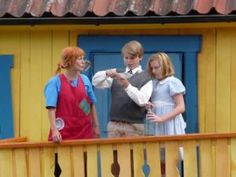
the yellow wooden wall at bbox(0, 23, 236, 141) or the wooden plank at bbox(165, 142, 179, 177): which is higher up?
the yellow wooden wall at bbox(0, 23, 236, 141)

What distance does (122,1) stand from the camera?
956 cm

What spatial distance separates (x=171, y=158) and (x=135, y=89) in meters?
0.79

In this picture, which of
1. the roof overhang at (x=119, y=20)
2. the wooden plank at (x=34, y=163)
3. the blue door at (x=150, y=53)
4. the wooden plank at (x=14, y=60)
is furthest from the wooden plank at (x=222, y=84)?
the wooden plank at (x=34, y=163)

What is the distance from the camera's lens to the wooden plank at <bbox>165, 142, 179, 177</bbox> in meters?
8.05

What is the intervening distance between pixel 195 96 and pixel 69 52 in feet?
6.06

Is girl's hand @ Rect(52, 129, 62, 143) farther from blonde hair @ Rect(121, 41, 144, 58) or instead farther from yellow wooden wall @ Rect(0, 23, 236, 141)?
yellow wooden wall @ Rect(0, 23, 236, 141)

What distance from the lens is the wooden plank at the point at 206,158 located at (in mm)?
8062

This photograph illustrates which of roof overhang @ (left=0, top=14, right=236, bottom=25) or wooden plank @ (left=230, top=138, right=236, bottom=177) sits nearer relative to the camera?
wooden plank @ (left=230, top=138, right=236, bottom=177)

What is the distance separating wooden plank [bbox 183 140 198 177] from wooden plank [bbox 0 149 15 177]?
1.57 metres

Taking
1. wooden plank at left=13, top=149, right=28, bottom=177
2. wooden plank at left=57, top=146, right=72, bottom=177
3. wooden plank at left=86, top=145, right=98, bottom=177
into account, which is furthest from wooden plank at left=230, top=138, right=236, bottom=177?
wooden plank at left=13, top=149, right=28, bottom=177

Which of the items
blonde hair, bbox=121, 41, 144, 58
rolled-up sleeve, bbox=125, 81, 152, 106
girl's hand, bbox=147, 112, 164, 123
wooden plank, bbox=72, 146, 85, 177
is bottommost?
wooden plank, bbox=72, 146, 85, 177

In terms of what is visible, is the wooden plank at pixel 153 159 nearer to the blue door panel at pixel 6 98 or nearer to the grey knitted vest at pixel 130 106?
the grey knitted vest at pixel 130 106

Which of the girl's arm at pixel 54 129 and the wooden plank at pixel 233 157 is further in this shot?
the wooden plank at pixel 233 157

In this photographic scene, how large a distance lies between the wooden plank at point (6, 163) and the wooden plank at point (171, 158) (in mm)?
1409
